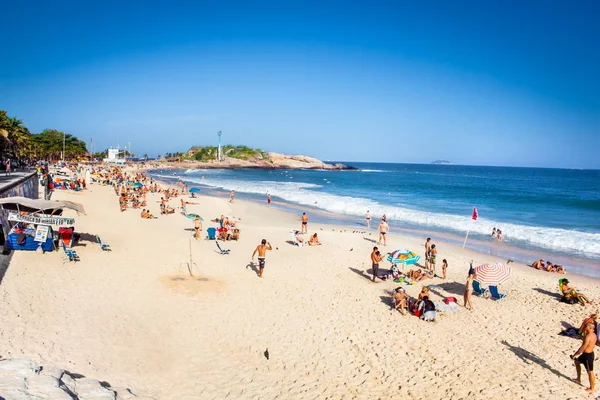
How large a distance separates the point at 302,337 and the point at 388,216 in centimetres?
2030

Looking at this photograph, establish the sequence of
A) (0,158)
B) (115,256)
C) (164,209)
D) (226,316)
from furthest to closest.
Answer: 1. (0,158)
2. (164,209)
3. (115,256)
4. (226,316)

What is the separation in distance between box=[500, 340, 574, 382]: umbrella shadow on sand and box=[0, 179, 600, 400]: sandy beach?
2 centimetres

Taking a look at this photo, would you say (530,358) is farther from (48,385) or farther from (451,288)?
(48,385)

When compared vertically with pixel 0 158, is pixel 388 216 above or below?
below

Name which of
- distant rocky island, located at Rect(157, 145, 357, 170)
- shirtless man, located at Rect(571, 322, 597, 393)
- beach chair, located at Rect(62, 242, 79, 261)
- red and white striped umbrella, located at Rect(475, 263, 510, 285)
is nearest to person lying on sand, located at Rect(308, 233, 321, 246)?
red and white striped umbrella, located at Rect(475, 263, 510, 285)

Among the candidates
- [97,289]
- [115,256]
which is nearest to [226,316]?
[97,289]

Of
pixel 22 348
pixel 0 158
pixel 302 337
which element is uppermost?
pixel 0 158

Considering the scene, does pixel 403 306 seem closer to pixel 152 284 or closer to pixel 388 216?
pixel 152 284

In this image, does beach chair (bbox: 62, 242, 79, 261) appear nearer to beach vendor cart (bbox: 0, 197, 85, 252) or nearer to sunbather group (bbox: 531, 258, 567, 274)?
beach vendor cart (bbox: 0, 197, 85, 252)

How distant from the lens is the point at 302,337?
7676 millimetres

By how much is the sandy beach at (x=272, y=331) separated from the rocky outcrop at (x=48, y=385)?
47cm

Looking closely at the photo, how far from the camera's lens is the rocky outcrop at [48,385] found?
4086mm

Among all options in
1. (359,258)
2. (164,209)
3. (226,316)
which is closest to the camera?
(226,316)

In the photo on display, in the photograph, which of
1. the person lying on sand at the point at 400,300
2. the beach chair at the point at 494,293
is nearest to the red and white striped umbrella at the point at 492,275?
the beach chair at the point at 494,293
